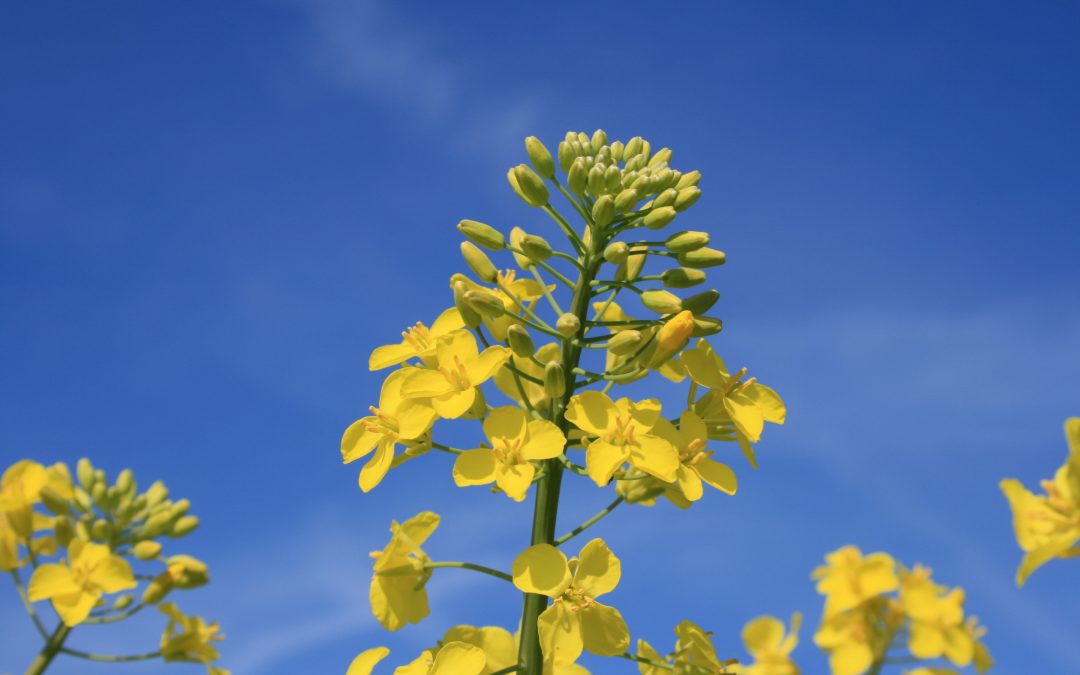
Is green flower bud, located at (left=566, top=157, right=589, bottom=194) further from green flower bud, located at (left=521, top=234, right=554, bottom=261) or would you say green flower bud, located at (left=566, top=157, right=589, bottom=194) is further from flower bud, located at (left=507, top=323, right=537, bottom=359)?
flower bud, located at (left=507, top=323, right=537, bottom=359)

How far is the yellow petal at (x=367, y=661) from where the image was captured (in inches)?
136

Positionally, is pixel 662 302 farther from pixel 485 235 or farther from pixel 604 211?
pixel 485 235

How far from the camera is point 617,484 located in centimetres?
371

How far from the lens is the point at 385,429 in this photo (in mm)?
3717

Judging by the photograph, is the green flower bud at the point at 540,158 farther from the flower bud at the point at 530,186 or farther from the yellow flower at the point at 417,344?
the yellow flower at the point at 417,344

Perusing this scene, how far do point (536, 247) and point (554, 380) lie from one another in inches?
27.3

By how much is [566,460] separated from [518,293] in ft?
3.46

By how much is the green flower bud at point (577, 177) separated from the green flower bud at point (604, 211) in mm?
164

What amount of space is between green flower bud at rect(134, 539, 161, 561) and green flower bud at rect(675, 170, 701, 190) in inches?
108

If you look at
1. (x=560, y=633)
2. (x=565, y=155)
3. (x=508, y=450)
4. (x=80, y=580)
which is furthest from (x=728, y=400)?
(x=80, y=580)

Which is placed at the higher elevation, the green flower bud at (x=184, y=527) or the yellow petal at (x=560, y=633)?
the green flower bud at (x=184, y=527)

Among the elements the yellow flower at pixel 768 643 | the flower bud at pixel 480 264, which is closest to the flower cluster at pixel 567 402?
the flower bud at pixel 480 264

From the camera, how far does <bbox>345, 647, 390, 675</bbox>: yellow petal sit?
136 inches

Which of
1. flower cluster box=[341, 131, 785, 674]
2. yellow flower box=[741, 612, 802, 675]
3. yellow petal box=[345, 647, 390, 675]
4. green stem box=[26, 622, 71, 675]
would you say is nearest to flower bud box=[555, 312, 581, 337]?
flower cluster box=[341, 131, 785, 674]
